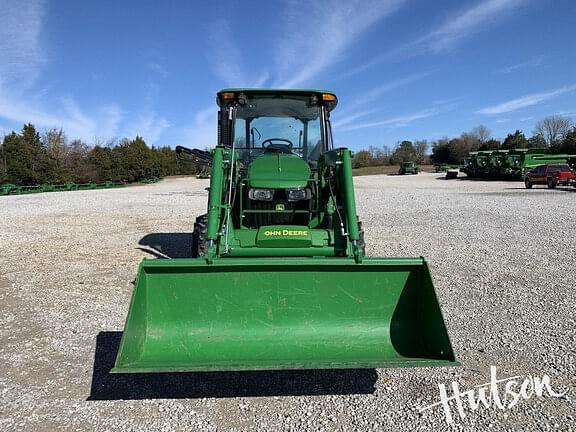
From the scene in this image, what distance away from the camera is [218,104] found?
6137mm

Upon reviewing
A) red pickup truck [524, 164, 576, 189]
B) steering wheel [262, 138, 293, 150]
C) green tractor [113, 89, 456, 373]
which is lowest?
red pickup truck [524, 164, 576, 189]

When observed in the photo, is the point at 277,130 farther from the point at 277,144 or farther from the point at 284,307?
the point at 284,307

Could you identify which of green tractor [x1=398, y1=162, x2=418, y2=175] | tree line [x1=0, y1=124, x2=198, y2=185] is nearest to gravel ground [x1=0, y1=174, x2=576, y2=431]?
tree line [x1=0, y1=124, x2=198, y2=185]

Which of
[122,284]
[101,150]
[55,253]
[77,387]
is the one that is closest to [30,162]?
[101,150]

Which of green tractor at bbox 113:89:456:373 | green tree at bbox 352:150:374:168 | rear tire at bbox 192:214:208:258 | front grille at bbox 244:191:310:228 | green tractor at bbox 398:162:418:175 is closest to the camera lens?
green tractor at bbox 113:89:456:373

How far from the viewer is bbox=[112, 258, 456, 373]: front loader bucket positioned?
3406 mm

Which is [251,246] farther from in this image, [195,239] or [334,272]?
[195,239]

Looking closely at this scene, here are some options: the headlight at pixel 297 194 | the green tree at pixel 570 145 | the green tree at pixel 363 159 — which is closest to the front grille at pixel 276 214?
the headlight at pixel 297 194

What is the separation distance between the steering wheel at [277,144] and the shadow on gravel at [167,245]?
2.53 meters

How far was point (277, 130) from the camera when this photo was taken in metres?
6.16

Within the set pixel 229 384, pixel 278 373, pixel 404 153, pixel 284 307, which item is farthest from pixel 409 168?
pixel 229 384

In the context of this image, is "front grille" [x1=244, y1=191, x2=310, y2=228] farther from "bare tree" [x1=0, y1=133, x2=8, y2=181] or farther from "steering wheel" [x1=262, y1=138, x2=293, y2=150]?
"bare tree" [x1=0, y1=133, x2=8, y2=181]

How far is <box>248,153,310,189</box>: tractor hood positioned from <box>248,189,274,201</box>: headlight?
8cm

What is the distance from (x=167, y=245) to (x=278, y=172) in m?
4.33
